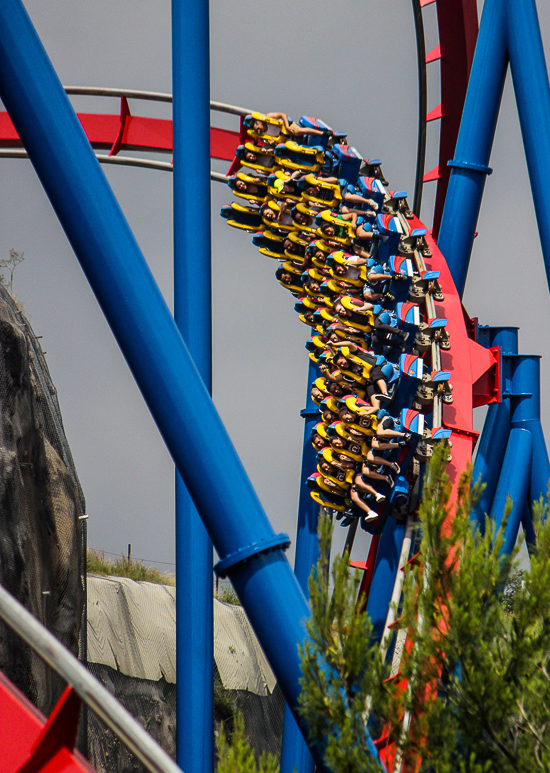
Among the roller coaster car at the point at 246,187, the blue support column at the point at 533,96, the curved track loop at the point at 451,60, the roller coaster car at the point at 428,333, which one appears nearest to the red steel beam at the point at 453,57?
the curved track loop at the point at 451,60

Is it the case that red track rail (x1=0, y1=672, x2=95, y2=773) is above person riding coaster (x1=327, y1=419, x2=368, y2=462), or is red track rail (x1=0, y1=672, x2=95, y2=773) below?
below

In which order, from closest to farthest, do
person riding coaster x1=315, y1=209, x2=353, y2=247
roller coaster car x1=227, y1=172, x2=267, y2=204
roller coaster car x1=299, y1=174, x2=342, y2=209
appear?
person riding coaster x1=315, y1=209, x2=353, y2=247, roller coaster car x1=299, y1=174, x2=342, y2=209, roller coaster car x1=227, y1=172, x2=267, y2=204

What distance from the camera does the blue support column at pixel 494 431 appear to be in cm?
672

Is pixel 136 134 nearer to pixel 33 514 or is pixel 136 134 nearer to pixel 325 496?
pixel 33 514

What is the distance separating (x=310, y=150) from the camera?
5773mm

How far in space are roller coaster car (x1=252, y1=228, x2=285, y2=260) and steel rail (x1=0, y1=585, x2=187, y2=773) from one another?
4280 millimetres

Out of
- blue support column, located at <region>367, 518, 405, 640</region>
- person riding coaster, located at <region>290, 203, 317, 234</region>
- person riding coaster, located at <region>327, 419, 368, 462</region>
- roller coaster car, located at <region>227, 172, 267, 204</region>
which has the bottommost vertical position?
blue support column, located at <region>367, 518, 405, 640</region>

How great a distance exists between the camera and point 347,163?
5688 mm

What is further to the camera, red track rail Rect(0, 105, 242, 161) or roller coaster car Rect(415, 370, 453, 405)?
red track rail Rect(0, 105, 242, 161)

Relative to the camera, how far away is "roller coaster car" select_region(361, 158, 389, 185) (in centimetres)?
581

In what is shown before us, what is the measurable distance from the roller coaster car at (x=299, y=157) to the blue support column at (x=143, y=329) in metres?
3.14

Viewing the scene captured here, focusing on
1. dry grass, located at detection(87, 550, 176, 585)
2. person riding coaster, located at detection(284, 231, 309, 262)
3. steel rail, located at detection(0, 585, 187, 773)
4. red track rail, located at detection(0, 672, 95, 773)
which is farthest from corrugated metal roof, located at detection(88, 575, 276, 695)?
steel rail, located at detection(0, 585, 187, 773)

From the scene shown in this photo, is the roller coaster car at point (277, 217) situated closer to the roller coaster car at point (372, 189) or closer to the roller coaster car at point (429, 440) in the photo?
the roller coaster car at point (372, 189)

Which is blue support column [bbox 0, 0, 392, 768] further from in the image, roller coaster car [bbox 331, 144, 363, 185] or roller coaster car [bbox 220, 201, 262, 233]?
roller coaster car [bbox 220, 201, 262, 233]
